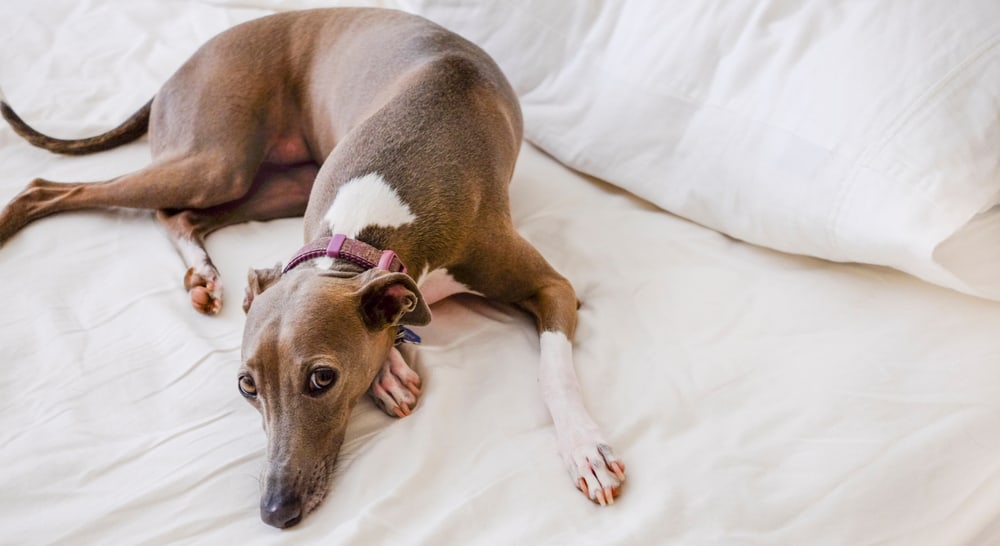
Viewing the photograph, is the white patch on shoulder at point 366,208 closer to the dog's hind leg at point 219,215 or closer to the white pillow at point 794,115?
the dog's hind leg at point 219,215

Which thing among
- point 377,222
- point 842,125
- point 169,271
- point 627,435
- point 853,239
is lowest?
point 169,271

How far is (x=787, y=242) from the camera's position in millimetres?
2105

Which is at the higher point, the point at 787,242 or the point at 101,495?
the point at 787,242

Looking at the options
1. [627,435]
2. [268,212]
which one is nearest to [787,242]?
[627,435]

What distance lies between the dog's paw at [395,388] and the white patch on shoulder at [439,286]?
0.85ft

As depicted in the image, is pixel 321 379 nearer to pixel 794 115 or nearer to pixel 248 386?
pixel 248 386

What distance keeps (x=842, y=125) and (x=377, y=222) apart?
1.12 m

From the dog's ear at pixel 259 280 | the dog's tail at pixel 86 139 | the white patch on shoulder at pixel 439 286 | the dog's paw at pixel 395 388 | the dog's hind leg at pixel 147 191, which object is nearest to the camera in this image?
the dog's paw at pixel 395 388

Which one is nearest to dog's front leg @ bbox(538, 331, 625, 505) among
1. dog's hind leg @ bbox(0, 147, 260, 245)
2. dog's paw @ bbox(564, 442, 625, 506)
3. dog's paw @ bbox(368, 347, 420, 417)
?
dog's paw @ bbox(564, 442, 625, 506)

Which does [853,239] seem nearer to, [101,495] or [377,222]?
[377,222]

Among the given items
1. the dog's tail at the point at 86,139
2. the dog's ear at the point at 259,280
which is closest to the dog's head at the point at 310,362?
the dog's ear at the point at 259,280

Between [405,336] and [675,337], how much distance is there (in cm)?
66

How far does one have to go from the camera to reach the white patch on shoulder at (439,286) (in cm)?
217

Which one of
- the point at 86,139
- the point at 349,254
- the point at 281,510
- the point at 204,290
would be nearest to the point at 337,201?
the point at 349,254
